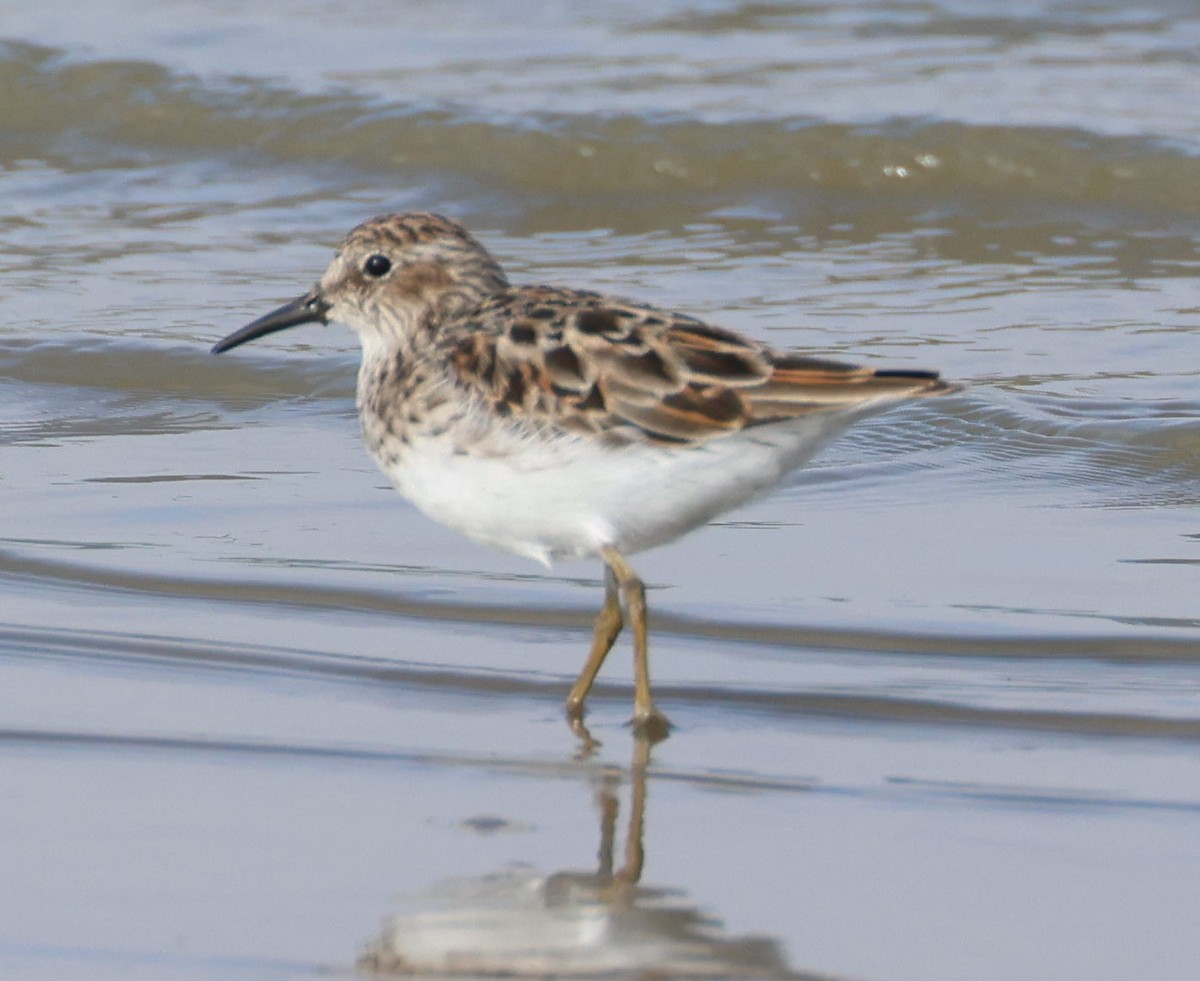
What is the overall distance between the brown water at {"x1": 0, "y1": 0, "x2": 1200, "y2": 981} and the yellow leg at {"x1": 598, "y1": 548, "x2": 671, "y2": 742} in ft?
0.26

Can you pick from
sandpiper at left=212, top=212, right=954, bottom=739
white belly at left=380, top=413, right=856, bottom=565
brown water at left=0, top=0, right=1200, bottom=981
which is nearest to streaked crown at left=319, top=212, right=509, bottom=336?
sandpiper at left=212, top=212, right=954, bottom=739

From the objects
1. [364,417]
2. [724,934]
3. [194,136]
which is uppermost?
[194,136]

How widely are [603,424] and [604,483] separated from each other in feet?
0.42

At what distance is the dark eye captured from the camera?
5277mm

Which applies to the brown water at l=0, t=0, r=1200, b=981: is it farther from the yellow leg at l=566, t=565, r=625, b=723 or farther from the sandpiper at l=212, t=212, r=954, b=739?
the sandpiper at l=212, t=212, r=954, b=739

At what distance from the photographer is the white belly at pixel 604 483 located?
4.54m

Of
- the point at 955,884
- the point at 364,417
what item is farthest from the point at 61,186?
the point at 955,884

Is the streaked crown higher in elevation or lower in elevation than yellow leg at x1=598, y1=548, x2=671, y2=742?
higher

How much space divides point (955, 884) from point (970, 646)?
1.39 m

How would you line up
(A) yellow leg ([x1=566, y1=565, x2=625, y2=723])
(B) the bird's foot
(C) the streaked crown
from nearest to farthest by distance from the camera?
(B) the bird's foot → (A) yellow leg ([x1=566, y1=565, x2=625, y2=723]) → (C) the streaked crown

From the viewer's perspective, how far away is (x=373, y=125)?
1240 centimetres

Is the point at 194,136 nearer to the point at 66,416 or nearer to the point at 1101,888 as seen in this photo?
the point at 66,416

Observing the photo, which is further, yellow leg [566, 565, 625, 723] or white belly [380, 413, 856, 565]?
yellow leg [566, 565, 625, 723]

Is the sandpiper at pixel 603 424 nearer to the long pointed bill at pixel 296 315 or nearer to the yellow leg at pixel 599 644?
the yellow leg at pixel 599 644
